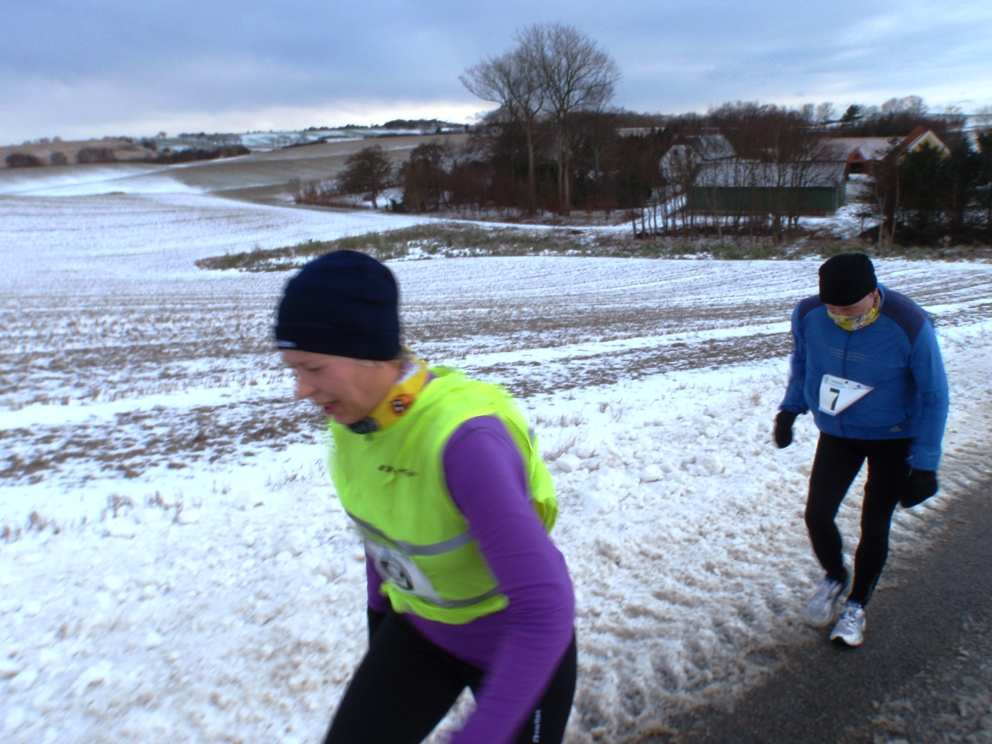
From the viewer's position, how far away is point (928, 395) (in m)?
3.00

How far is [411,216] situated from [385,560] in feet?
184

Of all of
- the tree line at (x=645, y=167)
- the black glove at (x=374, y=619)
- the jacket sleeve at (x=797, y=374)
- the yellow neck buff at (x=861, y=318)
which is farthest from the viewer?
the tree line at (x=645, y=167)

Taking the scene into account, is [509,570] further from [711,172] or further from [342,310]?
[711,172]

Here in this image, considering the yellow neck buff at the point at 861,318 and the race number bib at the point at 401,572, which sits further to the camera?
the yellow neck buff at the point at 861,318

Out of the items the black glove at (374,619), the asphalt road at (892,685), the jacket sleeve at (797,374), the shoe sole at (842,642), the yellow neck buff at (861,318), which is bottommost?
the asphalt road at (892,685)

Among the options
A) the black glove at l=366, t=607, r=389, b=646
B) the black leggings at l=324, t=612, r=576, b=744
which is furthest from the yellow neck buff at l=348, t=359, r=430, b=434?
the black glove at l=366, t=607, r=389, b=646

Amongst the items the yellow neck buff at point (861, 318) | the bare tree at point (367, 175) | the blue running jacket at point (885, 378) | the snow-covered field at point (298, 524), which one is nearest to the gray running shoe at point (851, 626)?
the snow-covered field at point (298, 524)

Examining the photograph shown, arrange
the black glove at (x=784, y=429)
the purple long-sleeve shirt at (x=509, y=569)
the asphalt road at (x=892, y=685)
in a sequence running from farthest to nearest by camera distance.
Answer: the black glove at (x=784, y=429) → the asphalt road at (x=892, y=685) → the purple long-sleeve shirt at (x=509, y=569)

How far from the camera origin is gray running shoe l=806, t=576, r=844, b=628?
133 inches

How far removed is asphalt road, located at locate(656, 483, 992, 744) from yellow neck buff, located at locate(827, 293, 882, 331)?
4.83 ft

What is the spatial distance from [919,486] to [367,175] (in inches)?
2709

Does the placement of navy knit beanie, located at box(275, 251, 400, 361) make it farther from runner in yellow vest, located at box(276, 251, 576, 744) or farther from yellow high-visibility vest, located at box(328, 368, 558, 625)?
yellow high-visibility vest, located at box(328, 368, 558, 625)

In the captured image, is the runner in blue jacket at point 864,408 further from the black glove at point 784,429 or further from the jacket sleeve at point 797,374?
the black glove at point 784,429

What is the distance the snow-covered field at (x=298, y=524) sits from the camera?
2961 mm
